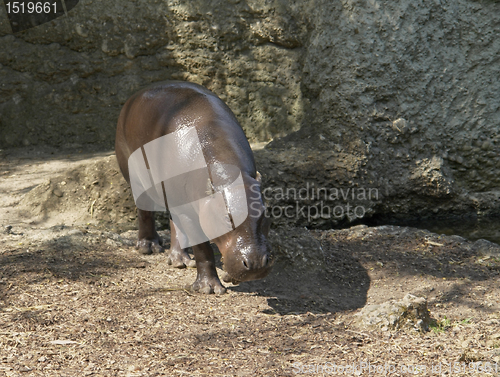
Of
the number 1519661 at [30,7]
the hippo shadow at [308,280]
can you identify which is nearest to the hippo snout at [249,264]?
the hippo shadow at [308,280]

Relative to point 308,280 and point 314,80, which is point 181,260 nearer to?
point 308,280

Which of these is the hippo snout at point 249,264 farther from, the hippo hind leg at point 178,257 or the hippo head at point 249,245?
the hippo hind leg at point 178,257

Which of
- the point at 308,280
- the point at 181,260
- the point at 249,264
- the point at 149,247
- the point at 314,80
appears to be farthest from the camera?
Answer: the point at 314,80

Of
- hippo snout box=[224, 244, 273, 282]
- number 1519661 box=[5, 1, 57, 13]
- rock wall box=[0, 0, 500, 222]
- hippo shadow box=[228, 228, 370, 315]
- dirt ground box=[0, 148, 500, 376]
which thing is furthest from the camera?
number 1519661 box=[5, 1, 57, 13]

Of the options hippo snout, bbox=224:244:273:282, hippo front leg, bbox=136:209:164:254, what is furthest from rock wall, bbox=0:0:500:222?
hippo snout, bbox=224:244:273:282

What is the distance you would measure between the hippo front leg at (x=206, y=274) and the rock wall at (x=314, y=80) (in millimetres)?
2538

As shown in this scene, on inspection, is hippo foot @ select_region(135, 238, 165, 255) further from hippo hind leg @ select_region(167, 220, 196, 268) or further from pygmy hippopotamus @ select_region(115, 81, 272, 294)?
hippo hind leg @ select_region(167, 220, 196, 268)

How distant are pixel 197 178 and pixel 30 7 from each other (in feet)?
18.8

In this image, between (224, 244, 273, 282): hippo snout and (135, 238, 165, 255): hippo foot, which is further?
(135, 238, 165, 255): hippo foot

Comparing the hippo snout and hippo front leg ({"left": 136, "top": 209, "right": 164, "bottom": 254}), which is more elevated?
the hippo snout

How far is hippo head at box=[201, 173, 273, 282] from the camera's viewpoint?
3.60m

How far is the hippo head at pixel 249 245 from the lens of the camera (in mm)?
3598

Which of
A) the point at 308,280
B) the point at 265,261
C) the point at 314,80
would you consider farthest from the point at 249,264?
the point at 314,80

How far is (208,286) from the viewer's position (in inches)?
171
